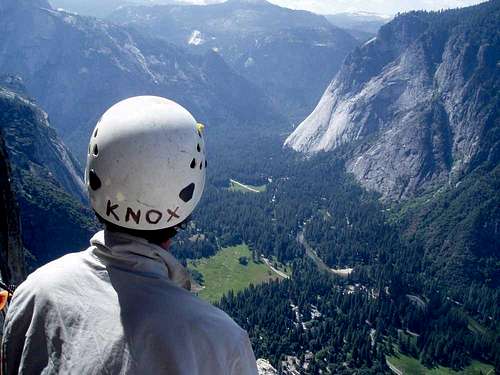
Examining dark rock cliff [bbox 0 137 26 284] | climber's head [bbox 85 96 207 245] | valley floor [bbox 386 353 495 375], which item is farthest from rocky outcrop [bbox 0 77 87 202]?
climber's head [bbox 85 96 207 245]

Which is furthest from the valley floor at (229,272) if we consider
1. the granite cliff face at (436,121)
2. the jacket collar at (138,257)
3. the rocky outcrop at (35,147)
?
the jacket collar at (138,257)

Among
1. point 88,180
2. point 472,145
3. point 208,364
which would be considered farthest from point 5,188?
point 472,145

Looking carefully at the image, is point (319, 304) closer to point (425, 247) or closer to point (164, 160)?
point (425, 247)

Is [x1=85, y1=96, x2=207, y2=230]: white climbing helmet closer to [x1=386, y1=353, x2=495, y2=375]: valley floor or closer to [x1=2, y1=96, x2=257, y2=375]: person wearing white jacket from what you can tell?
[x1=2, y1=96, x2=257, y2=375]: person wearing white jacket

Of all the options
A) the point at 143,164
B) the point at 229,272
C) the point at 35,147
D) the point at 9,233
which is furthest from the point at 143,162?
the point at 35,147

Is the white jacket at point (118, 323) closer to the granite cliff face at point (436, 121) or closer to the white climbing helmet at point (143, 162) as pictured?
the white climbing helmet at point (143, 162)
